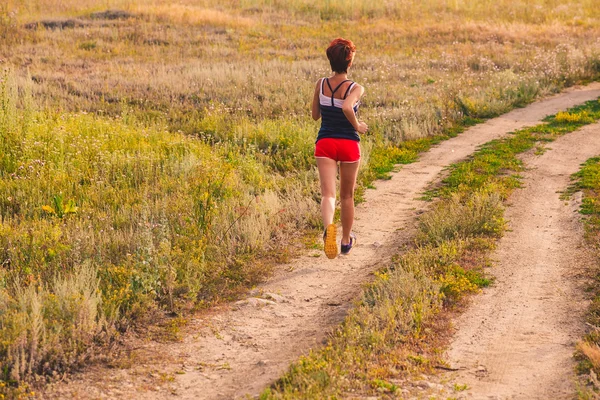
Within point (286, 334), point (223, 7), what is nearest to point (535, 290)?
point (286, 334)

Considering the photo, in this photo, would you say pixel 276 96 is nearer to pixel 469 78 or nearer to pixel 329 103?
pixel 469 78

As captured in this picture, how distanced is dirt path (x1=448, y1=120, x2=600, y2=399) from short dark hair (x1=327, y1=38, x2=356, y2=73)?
8.96ft

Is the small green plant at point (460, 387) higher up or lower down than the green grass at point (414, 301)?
lower down

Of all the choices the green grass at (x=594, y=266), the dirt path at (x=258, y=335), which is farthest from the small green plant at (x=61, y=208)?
the green grass at (x=594, y=266)

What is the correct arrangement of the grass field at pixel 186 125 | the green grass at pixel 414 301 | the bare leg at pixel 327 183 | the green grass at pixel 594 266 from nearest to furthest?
the green grass at pixel 414 301, the green grass at pixel 594 266, the grass field at pixel 186 125, the bare leg at pixel 327 183

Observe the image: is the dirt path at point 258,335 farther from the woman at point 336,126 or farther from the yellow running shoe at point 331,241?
the woman at point 336,126

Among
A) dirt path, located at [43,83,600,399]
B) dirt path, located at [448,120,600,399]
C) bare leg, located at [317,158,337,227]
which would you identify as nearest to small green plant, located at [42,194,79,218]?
dirt path, located at [43,83,600,399]

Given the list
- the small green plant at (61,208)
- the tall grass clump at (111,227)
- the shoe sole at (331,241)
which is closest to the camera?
the tall grass clump at (111,227)

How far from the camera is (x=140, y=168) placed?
1130 centimetres

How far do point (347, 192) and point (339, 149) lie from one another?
632 mm

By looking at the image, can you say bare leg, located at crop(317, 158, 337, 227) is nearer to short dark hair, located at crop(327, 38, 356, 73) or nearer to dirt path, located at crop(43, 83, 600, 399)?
dirt path, located at crop(43, 83, 600, 399)

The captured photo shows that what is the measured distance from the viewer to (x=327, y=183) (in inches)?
299

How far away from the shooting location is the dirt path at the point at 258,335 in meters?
5.53

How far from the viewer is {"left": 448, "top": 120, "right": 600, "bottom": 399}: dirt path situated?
223 inches
